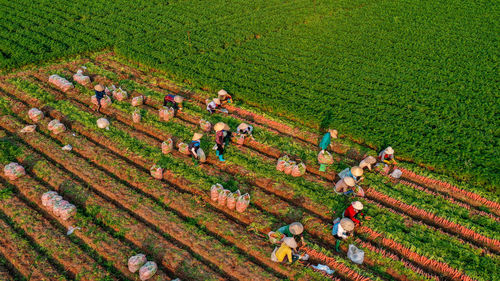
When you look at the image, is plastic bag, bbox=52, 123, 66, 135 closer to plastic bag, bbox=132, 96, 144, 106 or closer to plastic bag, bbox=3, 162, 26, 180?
plastic bag, bbox=3, 162, 26, 180

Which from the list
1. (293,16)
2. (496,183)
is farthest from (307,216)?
(293,16)

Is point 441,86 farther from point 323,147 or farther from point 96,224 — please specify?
point 96,224

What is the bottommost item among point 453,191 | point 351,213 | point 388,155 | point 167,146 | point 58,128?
point 58,128

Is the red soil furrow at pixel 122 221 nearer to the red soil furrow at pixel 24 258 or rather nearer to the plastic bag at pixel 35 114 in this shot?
the red soil furrow at pixel 24 258

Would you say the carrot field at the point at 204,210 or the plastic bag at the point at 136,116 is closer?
the carrot field at the point at 204,210

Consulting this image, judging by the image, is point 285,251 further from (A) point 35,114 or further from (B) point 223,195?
(A) point 35,114

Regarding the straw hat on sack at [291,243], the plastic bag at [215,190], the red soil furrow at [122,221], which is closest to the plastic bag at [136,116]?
the red soil furrow at [122,221]

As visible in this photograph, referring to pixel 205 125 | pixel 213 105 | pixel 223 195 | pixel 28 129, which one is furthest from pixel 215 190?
pixel 28 129
